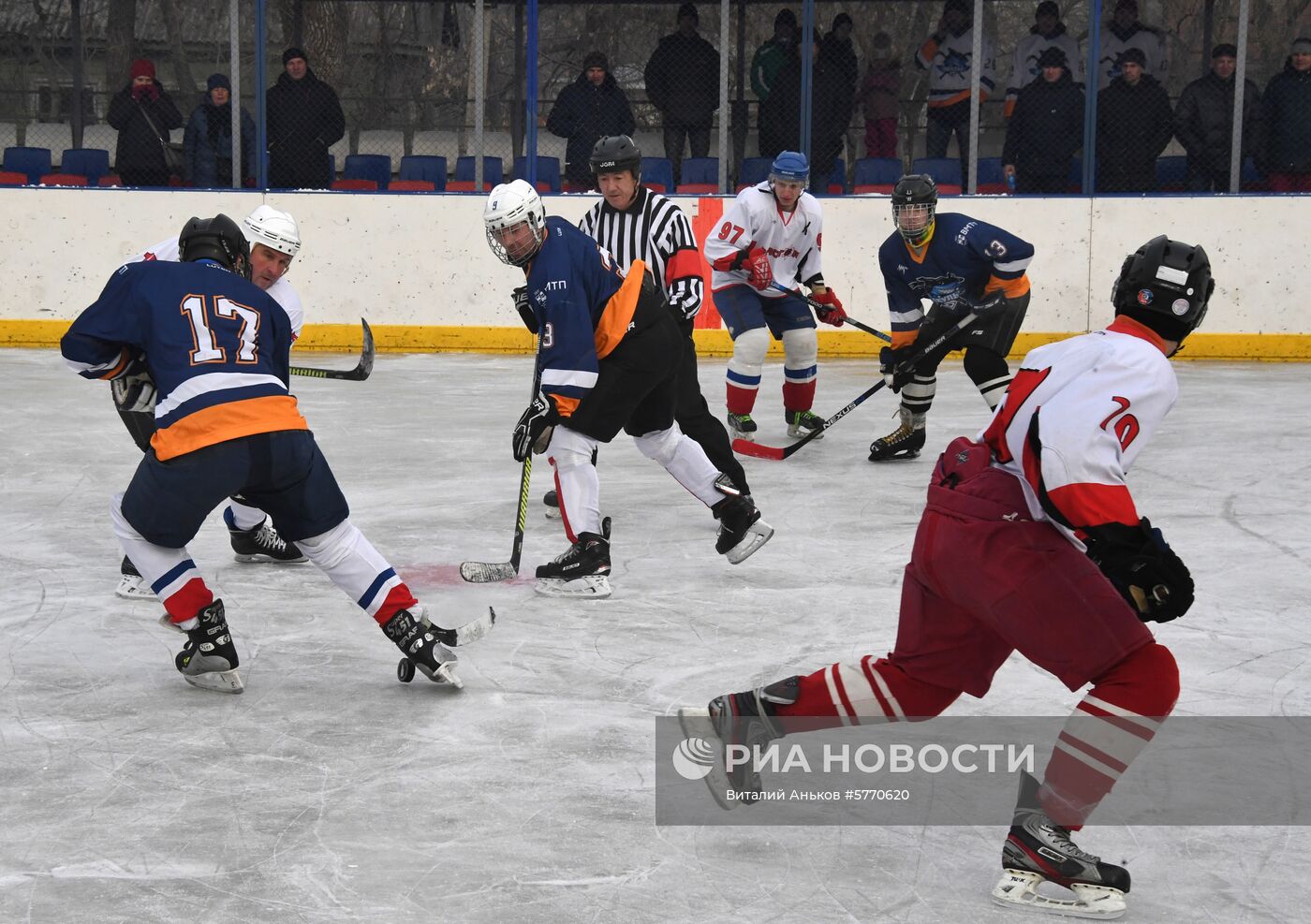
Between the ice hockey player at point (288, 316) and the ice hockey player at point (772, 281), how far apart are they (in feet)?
8.17

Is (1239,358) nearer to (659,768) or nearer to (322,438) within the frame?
(322,438)

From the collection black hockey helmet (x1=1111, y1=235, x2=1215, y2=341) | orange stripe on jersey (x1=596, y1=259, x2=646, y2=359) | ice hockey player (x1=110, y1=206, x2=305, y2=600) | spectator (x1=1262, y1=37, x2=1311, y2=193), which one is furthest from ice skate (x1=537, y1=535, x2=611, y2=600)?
spectator (x1=1262, y1=37, x2=1311, y2=193)

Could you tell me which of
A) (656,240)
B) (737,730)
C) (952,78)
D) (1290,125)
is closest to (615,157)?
(656,240)

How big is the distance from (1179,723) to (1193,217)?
6.33 metres

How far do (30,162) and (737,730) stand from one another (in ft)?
28.3

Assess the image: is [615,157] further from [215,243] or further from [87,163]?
[87,163]

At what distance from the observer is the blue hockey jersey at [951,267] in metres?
6.14

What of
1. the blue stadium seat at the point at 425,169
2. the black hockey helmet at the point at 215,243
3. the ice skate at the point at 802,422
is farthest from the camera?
the blue stadium seat at the point at 425,169

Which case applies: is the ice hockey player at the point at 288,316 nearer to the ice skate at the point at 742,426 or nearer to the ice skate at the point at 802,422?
the ice skate at the point at 742,426

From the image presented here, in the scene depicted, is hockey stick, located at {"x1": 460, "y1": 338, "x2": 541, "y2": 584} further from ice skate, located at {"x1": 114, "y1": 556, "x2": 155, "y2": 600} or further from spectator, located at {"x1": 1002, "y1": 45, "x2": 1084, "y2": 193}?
spectator, located at {"x1": 1002, "y1": 45, "x2": 1084, "y2": 193}

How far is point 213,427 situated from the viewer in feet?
10.6

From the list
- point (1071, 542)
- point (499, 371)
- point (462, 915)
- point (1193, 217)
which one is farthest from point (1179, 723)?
point (1193, 217)

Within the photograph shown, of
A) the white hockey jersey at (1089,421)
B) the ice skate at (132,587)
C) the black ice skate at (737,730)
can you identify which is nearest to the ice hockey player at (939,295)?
the ice skate at (132,587)

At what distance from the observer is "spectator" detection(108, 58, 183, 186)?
923 cm
